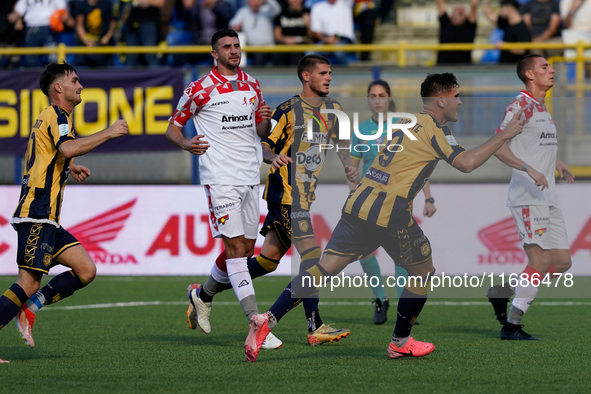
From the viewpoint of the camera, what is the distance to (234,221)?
6828 mm

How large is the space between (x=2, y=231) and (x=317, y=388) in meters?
8.50

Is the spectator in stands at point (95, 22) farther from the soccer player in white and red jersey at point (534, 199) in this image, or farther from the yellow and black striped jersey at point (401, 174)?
the yellow and black striped jersey at point (401, 174)

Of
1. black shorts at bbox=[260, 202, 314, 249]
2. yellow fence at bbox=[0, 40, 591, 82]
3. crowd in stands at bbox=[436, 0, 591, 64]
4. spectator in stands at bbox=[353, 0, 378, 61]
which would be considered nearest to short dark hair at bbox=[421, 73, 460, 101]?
black shorts at bbox=[260, 202, 314, 249]

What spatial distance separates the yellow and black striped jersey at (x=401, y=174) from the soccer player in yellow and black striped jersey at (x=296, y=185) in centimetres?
107

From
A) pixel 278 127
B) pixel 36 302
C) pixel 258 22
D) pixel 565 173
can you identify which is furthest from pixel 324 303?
pixel 258 22

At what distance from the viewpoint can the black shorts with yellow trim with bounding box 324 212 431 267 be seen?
238 inches

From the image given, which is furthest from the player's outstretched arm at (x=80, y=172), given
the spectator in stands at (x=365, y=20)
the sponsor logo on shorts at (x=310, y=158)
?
the spectator in stands at (x=365, y=20)

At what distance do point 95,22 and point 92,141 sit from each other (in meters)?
9.79

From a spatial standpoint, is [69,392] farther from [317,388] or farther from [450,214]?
[450,214]

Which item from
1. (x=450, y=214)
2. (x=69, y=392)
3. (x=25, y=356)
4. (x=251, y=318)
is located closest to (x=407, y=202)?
(x=251, y=318)

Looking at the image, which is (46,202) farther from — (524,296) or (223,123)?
(524,296)

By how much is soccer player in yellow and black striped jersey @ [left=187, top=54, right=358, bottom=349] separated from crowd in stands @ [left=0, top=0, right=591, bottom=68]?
727 centimetres

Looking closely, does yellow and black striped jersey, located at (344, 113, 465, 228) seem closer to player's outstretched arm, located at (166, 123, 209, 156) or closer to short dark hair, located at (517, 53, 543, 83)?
player's outstretched arm, located at (166, 123, 209, 156)

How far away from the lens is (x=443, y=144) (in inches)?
236
